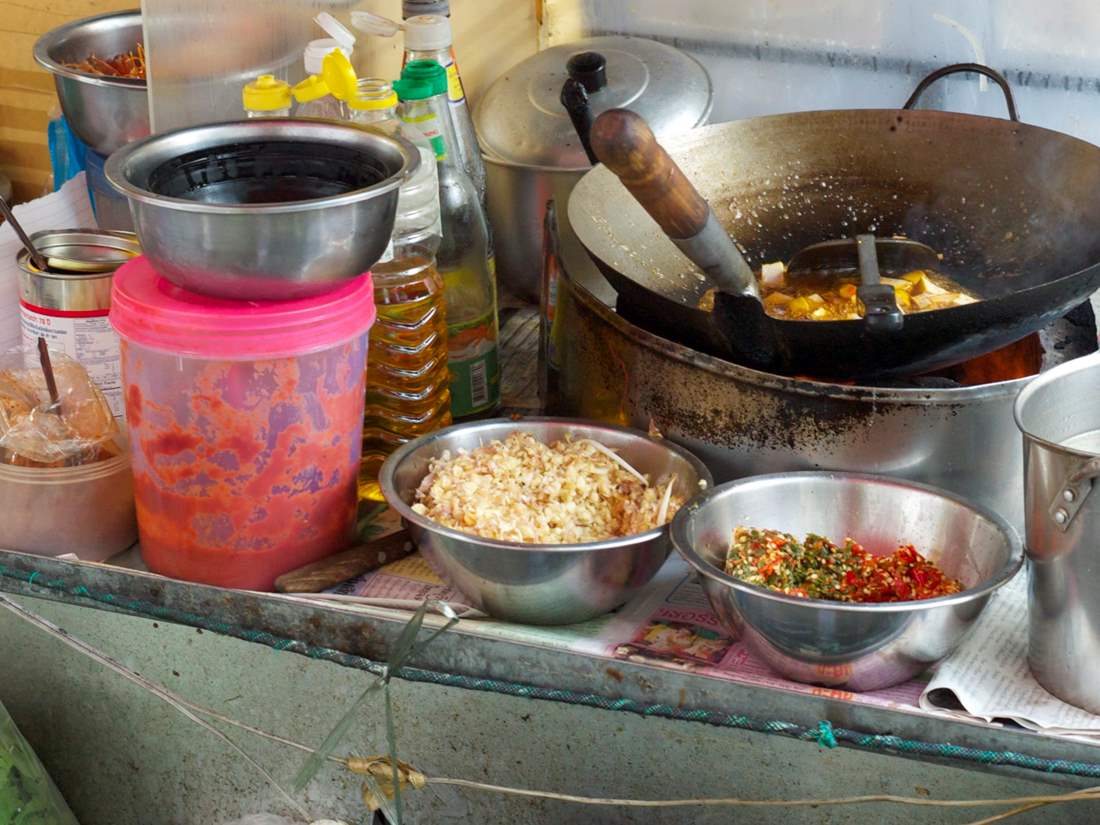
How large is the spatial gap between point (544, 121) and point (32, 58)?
148 centimetres

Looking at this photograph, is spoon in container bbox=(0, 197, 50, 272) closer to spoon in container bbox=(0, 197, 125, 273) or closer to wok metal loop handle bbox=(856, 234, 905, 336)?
spoon in container bbox=(0, 197, 125, 273)

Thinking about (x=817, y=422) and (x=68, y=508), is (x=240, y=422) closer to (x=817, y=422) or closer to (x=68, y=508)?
(x=68, y=508)

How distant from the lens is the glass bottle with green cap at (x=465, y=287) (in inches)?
75.4

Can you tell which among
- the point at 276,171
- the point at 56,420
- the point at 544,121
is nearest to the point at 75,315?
the point at 56,420

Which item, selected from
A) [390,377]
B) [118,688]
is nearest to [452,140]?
[390,377]

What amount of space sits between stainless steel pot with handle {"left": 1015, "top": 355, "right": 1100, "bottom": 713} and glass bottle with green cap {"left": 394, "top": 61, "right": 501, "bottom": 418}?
33.9 inches

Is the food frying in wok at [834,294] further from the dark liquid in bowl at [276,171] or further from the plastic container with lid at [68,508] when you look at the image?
the plastic container with lid at [68,508]

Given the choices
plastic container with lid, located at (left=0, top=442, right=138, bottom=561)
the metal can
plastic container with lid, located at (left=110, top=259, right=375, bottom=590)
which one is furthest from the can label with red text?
plastic container with lid, located at (left=110, top=259, right=375, bottom=590)

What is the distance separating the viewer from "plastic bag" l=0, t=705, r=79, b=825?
1616mm

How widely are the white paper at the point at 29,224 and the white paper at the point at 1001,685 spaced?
1.29m

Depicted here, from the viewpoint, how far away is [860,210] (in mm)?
2084

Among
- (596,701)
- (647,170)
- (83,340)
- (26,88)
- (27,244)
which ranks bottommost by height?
(596,701)

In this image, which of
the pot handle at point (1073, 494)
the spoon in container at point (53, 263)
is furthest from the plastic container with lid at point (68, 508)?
the pot handle at point (1073, 494)

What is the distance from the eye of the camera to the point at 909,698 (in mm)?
→ 1385
